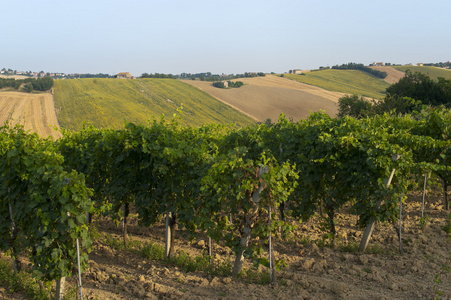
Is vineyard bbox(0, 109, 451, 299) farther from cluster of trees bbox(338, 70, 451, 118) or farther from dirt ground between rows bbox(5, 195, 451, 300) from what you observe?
cluster of trees bbox(338, 70, 451, 118)

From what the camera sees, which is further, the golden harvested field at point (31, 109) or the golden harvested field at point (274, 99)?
the golden harvested field at point (274, 99)

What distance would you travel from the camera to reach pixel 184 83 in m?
71.3

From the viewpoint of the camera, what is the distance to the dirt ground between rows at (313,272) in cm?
533

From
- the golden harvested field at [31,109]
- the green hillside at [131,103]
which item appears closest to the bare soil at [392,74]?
the green hillside at [131,103]

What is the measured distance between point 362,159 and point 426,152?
10.9 ft

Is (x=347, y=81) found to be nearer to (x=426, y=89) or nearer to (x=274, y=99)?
(x=274, y=99)

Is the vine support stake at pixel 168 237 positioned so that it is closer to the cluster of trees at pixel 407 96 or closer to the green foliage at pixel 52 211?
the green foliage at pixel 52 211

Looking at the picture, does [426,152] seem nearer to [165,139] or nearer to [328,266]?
[328,266]

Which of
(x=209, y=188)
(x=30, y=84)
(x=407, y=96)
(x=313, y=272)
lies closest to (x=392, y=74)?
(x=407, y=96)

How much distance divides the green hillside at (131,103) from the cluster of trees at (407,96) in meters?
17.2

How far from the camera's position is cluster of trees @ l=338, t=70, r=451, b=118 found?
110ft

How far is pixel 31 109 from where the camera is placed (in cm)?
4431

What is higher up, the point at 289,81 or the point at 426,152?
the point at 289,81

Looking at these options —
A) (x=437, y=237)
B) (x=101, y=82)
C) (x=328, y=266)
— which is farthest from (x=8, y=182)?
(x=101, y=82)
